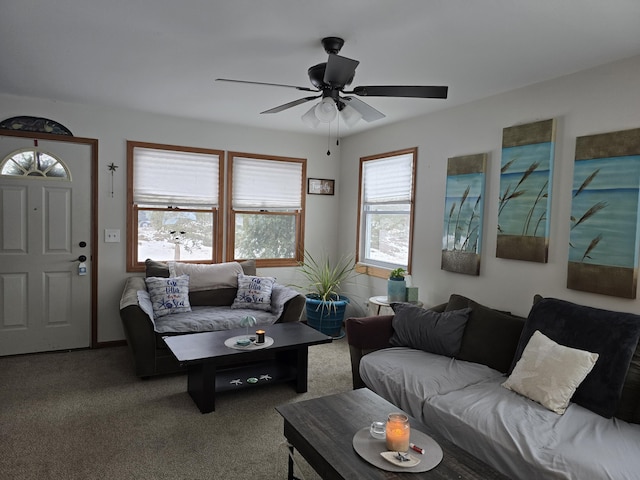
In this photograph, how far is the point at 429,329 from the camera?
3.16 metres

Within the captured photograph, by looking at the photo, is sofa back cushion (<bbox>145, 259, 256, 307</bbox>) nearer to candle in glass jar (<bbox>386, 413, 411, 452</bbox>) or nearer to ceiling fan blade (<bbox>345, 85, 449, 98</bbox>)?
ceiling fan blade (<bbox>345, 85, 449, 98</bbox>)

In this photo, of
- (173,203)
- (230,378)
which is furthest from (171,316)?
(173,203)

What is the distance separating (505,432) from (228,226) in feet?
12.2

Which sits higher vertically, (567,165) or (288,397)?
(567,165)

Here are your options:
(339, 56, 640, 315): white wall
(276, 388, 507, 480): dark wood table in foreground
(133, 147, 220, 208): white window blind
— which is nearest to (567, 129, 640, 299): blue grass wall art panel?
(339, 56, 640, 315): white wall

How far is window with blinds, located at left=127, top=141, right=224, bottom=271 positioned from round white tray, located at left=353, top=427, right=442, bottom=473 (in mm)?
3436

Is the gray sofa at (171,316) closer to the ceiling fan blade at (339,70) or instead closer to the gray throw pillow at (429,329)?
the gray throw pillow at (429,329)

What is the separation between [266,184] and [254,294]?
1502mm

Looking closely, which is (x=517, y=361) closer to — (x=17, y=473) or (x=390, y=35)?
(x=390, y=35)

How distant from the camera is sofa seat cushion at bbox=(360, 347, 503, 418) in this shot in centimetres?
260

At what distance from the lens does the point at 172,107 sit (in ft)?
13.9

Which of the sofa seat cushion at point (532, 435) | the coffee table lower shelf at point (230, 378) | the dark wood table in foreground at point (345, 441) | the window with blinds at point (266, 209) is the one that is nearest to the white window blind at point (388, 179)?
the window with blinds at point (266, 209)

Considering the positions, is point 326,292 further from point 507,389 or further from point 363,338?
point 507,389

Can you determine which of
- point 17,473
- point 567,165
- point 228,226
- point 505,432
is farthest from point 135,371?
point 567,165
